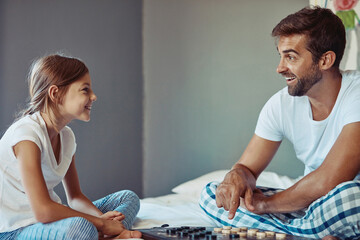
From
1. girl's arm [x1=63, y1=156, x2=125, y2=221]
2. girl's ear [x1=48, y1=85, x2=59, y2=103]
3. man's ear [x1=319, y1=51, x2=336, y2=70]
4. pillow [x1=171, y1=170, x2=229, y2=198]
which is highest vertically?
man's ear [x1=319, y1=51, x2=336, y2=70]

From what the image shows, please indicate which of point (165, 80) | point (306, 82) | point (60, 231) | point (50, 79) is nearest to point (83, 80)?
point (50, 79)

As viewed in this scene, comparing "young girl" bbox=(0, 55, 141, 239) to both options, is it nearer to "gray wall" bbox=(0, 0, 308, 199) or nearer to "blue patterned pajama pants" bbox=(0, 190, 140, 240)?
"blue patterned pajama pants" bbox=(0, 190, 140, 240)

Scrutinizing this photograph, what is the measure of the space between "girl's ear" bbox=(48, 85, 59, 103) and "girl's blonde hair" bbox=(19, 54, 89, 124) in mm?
11

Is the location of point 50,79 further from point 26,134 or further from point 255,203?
point 255,203

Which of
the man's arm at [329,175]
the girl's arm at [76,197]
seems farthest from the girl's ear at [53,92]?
the man's arm at [329,175]

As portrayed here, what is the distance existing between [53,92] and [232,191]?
73 cm

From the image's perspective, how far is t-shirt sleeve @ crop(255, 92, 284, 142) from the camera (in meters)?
1.97

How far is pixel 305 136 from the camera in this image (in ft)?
6.22

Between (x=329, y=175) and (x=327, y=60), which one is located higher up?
(x=327, y=60)

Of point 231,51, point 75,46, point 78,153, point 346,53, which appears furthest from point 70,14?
point 346,53

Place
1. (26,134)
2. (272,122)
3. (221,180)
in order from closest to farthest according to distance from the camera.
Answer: (26,134) < (272,122) < (221,180)

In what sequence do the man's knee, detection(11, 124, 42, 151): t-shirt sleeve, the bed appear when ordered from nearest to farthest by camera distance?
the man's knee, detection(11, 124, 42, 151): t-shirt sleeve, the bed

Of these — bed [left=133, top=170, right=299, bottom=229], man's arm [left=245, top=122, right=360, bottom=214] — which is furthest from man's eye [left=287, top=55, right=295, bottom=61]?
bed [left=133, top=170, right=299, bottom=229]

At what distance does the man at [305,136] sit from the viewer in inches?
63.6
